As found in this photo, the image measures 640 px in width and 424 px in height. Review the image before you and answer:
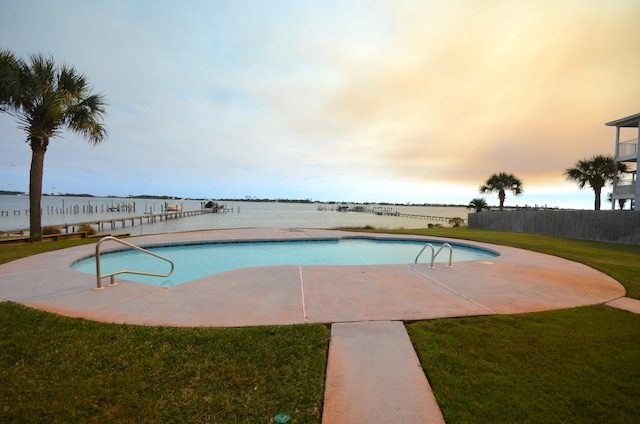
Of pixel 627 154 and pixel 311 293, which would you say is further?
pixel 627 154

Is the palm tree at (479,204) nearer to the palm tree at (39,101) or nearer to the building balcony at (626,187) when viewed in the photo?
the building balcony at (626,187)

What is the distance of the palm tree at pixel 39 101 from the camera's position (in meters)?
11.0

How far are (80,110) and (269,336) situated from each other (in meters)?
14.7

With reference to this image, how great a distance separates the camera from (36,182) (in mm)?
11883

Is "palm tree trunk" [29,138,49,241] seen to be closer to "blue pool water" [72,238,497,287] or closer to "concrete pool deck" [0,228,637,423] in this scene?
"blue pool water" [72,238,497,287]

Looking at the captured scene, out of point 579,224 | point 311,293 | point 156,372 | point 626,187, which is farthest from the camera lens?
point 626,187

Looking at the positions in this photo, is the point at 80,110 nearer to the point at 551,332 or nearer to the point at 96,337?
the point at 96,337

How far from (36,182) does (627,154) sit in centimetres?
3469

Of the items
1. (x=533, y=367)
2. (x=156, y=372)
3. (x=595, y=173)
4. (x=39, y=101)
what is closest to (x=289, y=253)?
(x=156, y=372)

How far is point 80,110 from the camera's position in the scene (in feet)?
41.6

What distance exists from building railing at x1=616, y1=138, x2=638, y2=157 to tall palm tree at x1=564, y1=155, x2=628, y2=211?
9.28 m

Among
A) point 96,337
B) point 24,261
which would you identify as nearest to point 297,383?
point 96,337

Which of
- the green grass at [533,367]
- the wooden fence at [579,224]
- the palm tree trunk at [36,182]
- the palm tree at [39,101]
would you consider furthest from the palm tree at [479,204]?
the palm tree trunk at [36,182]

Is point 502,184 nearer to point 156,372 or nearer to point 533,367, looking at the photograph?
point 533,367
